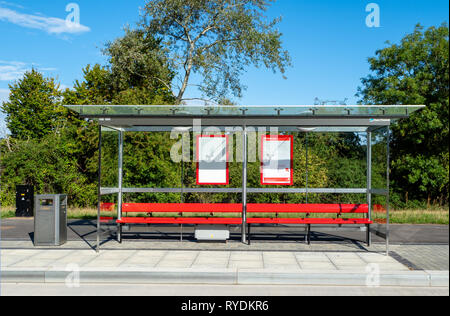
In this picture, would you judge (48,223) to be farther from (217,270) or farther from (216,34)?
(216,34)

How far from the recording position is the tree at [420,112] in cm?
1822

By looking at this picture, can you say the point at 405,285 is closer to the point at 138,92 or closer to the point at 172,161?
the point at 172,161

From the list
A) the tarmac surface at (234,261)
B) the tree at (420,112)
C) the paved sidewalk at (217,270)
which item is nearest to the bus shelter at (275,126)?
the tarmac surface at (234,261)

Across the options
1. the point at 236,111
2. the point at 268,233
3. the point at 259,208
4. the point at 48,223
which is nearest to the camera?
the point at 236,111

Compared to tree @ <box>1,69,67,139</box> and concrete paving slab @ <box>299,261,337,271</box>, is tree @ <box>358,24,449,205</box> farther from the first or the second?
tree @ <box>1,69,67,139</box>

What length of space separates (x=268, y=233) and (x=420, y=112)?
37.9 feet

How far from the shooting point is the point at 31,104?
30219 millimetres

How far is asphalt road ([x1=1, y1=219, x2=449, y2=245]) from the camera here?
9.27 metres

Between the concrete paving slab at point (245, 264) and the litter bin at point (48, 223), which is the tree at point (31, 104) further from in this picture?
the concrete paving slab at point (245, 264)

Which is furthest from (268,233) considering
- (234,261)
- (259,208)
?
(234,261)

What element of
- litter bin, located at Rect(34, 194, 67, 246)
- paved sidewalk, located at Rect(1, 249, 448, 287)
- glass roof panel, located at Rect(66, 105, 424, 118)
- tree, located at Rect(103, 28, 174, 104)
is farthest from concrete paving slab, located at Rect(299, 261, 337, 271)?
tree, located at Rect(103, 28, 174, 104)

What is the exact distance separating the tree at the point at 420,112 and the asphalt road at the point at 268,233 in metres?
7.41

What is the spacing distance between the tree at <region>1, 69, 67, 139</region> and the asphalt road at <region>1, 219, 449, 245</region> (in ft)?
63.1

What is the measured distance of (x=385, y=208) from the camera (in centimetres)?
812
